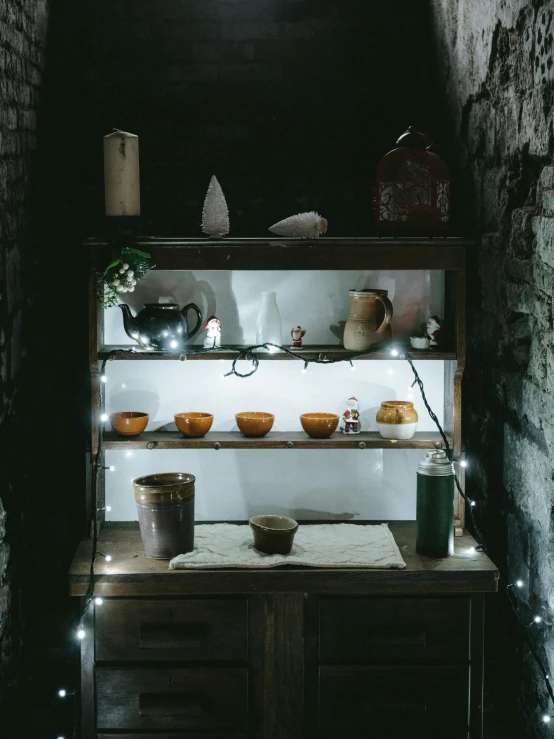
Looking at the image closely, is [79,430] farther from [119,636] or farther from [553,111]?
[553,111]

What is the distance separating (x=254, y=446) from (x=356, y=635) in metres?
0.77

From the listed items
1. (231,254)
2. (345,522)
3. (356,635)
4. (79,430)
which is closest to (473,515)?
(345,522)

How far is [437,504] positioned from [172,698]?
1.13m

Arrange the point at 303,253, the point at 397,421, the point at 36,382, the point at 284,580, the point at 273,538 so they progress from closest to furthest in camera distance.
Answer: the point at 284,580 → the point at 273,538 → the point at 303,253 → the point at 397,421 → the point at 36,382

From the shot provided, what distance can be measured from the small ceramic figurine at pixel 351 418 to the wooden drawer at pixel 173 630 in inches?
31.3

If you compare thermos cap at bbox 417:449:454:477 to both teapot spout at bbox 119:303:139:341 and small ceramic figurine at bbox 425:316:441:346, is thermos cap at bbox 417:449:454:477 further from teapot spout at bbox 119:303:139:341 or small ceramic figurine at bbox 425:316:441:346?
teapot spout at bbox 119:303:139:341

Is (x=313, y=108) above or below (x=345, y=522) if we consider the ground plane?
above

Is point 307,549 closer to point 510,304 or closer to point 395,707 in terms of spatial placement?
point 395,707

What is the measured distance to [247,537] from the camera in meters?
2.82

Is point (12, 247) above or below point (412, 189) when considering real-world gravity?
below

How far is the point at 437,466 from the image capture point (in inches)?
104

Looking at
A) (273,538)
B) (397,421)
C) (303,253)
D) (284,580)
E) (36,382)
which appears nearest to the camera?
(284,580)

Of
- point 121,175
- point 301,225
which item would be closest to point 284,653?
point 301,225

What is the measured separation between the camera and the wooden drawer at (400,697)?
255 cm
